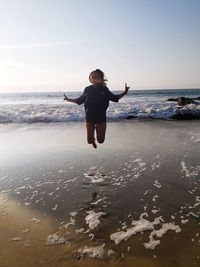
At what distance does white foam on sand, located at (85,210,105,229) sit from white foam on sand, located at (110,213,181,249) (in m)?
0.40

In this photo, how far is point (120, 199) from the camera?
5344 millimetres

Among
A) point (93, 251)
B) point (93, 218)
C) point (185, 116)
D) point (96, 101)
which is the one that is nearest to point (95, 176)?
point (96, 101)

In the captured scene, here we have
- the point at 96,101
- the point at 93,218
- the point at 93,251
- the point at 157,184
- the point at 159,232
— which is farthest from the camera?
the point at 96,101

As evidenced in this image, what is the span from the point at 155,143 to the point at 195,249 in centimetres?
677

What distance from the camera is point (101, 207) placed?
5.07 meters

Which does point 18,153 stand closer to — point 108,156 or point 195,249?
point 108,156

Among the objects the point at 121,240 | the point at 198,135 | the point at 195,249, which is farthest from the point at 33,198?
the point at 198,135

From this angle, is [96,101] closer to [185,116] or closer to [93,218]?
[93,218]

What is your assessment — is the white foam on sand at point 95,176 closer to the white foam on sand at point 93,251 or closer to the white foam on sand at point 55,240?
the white foam on sand at point 55,240

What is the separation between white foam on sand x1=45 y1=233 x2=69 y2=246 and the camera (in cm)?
391

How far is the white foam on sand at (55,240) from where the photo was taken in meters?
3.91

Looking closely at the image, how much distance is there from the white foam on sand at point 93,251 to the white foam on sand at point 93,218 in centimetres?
57

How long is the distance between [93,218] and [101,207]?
43 centimetres

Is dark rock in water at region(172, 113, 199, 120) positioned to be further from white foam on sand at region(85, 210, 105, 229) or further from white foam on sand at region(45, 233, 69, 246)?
white foam on sand at region(45, 233, 69, 246)
